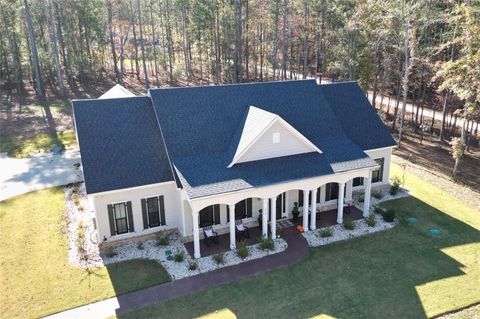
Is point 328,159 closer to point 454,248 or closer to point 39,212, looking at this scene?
point 454,248

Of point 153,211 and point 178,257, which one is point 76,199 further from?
point 178,257

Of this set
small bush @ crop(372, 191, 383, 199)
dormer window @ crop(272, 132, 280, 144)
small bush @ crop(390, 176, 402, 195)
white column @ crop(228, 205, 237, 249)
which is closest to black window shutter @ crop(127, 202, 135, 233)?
white column @ crop(228, 205, 237, 249)

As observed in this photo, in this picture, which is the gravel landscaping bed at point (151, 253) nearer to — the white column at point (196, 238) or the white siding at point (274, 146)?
the white column at point (196, 238)

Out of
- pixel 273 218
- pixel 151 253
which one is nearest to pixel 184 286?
pixel 151 253

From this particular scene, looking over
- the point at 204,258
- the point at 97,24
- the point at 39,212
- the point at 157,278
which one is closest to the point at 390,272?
the point at 204,258

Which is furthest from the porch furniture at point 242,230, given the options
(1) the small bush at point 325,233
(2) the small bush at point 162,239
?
(1) the small bush at point 325,233

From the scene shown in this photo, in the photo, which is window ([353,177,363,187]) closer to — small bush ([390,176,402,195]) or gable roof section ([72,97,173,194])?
small bush ([390,176,402,195])
